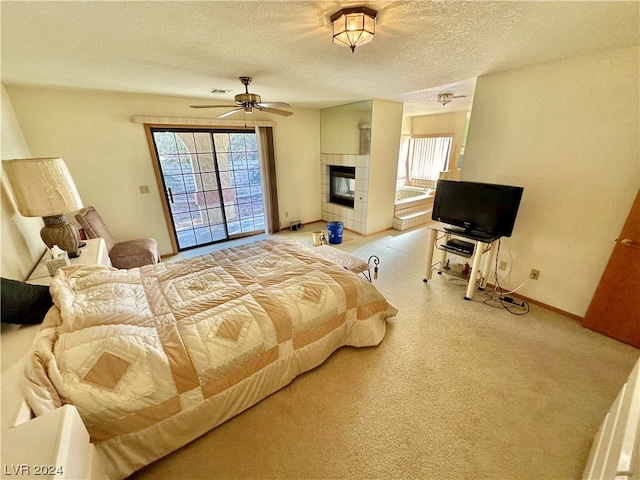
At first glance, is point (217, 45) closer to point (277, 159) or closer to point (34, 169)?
point (34, 169)

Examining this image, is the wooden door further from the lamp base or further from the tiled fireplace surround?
the lamp base

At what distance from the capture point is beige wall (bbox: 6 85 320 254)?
2.71m

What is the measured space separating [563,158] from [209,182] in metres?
4.47

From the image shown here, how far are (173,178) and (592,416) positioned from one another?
16.3 feet

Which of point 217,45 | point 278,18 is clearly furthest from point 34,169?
point 278,18

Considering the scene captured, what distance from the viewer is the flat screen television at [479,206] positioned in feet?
7.64

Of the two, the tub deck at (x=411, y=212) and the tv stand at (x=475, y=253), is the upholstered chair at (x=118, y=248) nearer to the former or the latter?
the tv stand at (x=475, y=253)

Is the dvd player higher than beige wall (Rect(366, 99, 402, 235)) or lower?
lower

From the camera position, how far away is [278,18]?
1.40 metres

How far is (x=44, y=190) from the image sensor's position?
69.3 inches

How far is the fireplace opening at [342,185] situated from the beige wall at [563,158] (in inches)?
86.4

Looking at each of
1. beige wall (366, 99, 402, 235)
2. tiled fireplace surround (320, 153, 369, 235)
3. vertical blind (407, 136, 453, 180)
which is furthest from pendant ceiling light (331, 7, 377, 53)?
vertical blind (407, 136, 453, 180)

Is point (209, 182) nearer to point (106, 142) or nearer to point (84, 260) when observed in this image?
point (106, 142)

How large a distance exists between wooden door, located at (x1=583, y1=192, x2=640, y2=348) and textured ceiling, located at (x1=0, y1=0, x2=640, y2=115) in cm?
142
